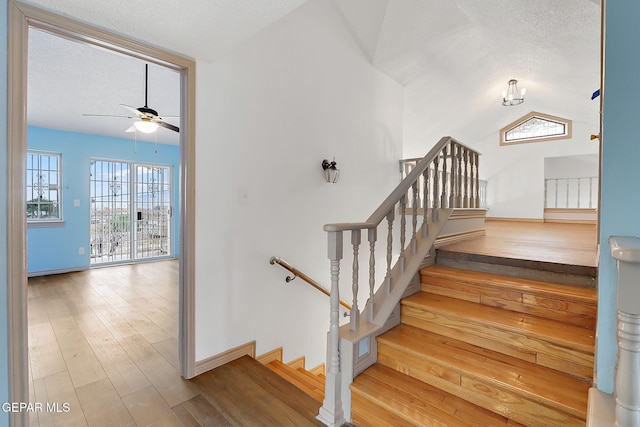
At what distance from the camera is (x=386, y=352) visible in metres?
1.97

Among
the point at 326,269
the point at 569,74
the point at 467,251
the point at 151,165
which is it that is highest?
the point at 569,74

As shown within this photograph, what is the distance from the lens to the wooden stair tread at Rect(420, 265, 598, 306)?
70.8 inches

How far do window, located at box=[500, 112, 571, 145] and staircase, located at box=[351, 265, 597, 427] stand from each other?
21.2ft

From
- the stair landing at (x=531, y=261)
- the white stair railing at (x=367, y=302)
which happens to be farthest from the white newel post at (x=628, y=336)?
the stair landing at (x=531, y=261)

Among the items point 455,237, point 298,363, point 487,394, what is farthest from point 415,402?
point 455,237

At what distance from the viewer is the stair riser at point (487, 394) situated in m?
1.40

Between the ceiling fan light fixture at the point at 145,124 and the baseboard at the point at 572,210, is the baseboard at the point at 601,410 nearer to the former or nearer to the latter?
the ceiling fan light fixture at the point at 145,124

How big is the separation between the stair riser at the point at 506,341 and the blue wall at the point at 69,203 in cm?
592

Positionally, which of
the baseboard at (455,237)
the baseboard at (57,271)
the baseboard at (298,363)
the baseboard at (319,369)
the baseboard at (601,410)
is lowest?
the baseboard at (319,369)

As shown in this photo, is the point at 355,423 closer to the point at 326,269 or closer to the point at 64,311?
the point at 326,269

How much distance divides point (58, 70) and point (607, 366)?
4715mm

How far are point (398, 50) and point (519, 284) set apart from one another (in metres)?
3.20

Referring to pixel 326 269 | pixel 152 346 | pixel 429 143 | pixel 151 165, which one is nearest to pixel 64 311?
pixel 152 346

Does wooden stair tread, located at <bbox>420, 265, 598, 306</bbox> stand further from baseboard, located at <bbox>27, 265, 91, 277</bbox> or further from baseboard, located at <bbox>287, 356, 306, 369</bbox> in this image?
baseboard, located at <bbox>27, 265, 91, 277</bbox>
